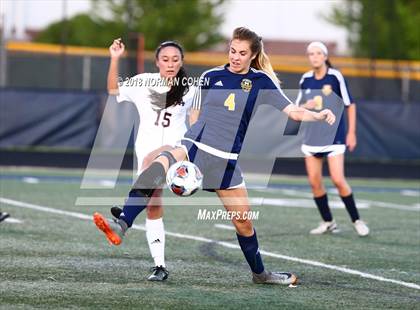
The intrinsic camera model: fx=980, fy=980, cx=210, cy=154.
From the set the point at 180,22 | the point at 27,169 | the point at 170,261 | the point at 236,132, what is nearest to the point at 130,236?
the point at 170,261

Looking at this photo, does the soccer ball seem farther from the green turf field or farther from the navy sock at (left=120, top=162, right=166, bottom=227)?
the green turf field

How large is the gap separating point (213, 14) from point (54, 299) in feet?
98.4

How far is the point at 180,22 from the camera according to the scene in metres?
34.2

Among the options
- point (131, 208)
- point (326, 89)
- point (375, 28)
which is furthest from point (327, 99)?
point (375, 28)

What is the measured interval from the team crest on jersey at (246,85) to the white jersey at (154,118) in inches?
27.0

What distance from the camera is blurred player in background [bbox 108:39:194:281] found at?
294 inches

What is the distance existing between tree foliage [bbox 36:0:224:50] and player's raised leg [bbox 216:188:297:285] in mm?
25039

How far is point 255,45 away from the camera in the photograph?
7012 millimetres

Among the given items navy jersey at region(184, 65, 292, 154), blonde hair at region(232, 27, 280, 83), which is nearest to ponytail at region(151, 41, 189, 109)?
navy jersey at region(184, 65, 292, 154)

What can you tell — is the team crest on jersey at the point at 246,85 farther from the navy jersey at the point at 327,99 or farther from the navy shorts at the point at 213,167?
the navy jersey at the point at 327,99

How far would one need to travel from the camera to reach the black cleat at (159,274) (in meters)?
7.19

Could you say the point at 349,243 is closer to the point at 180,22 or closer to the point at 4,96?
the point at 4,96

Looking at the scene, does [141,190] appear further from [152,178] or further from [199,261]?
[199,261]

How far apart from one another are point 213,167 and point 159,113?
33.6 inches
